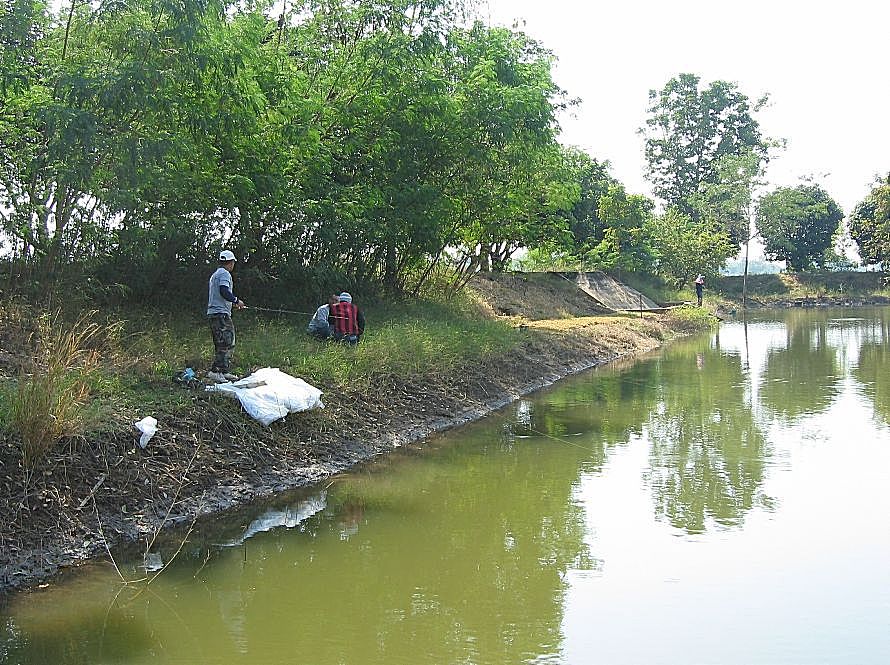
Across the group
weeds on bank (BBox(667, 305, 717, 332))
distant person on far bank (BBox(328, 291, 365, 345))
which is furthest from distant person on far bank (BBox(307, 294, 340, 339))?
weeds on bank (BBox(667, 305, 717, 332))

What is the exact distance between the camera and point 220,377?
921 cm

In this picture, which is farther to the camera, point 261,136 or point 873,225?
point 873,225

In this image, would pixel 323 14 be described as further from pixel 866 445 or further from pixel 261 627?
pixel 261 627

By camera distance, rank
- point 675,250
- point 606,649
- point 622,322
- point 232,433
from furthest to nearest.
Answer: point 675,250 → point 622,322 → point 232,433 → point 606,649

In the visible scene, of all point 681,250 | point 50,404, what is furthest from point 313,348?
point 681,250

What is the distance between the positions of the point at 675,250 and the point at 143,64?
1221 inches

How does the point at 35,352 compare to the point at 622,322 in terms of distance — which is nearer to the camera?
the point at 35,352

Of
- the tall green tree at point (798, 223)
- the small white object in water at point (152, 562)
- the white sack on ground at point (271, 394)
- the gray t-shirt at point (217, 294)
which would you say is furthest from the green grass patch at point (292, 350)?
the tall green tree at point (798, 223)

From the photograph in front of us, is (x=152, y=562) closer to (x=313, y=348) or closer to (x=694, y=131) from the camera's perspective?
(x=313, y=348)

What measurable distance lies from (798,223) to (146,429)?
45.6 metres

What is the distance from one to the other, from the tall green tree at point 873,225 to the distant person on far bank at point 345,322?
37.6 m

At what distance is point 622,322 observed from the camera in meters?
24.6

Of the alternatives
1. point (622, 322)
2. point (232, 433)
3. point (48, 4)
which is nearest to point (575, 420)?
point (232, 433)

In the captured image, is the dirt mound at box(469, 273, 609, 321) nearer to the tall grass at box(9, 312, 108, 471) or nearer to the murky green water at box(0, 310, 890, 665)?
the murky green water at box(0, 310, 890, 665)
